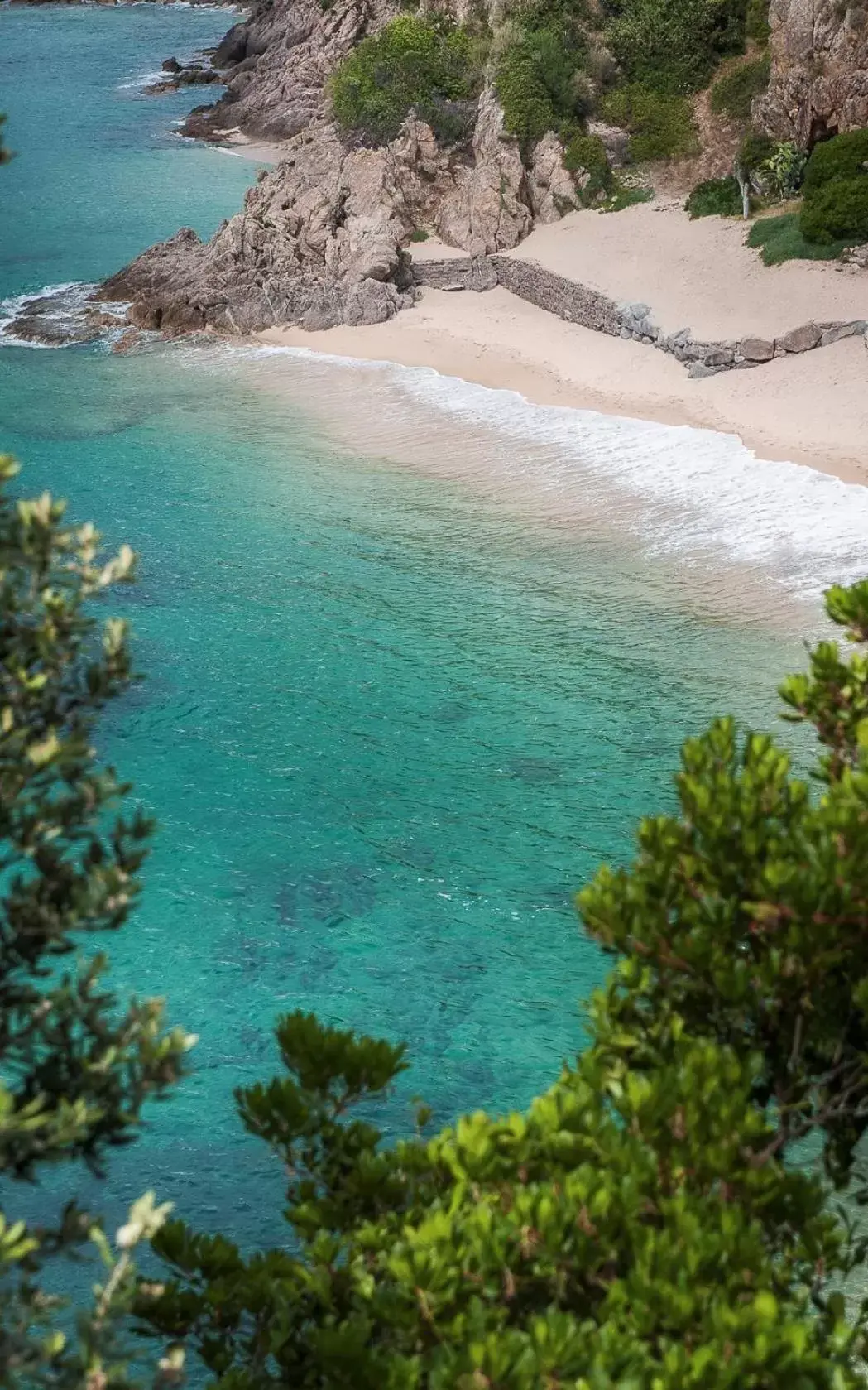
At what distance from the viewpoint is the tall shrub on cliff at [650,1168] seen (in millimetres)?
5316

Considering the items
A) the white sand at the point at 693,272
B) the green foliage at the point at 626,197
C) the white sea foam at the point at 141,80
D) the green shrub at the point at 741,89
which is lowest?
the white sand at the point at 693,272

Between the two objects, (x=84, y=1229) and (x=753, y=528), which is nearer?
(x=84, y=1229)

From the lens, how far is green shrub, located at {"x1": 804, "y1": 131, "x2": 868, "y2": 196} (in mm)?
35625

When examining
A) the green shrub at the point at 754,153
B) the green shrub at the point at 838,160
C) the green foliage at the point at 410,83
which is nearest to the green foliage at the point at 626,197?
the green shrub at the point at 754,153

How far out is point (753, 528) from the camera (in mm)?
26141

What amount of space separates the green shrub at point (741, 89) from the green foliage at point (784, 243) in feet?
25.0

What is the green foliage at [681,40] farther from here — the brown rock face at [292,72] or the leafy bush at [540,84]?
the brown rock face at [292,72]

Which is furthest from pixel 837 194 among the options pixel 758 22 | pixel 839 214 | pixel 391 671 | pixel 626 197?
pixel 391 671

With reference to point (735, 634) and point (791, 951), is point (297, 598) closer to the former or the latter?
point (735, 634)

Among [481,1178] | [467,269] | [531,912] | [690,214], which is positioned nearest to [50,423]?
[467,269]

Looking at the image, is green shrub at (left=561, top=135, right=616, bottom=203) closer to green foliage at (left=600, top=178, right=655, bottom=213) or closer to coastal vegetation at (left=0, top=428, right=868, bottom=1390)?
green foliage at (left=600, top=178, right=655, bottom=213)

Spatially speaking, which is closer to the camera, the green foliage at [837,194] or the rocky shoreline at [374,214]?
the green foliage at [837,194]

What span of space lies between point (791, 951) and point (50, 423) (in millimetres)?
32334

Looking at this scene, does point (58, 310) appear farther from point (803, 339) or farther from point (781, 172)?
point (803, 339)
